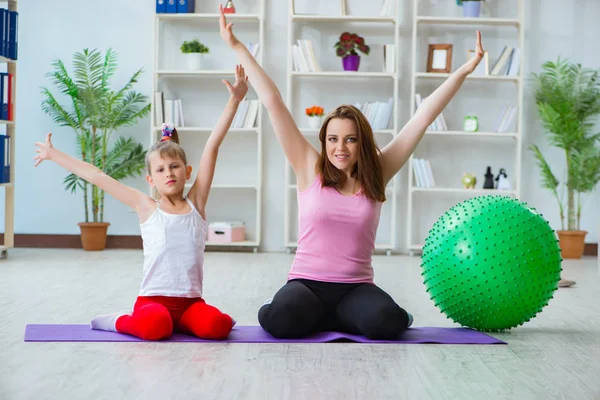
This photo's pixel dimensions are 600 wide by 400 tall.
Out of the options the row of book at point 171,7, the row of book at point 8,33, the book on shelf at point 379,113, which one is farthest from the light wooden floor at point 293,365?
the row of book at point 171,7

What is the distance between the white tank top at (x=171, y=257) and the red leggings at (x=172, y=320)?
0.04m

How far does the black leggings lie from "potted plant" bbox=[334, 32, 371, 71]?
13.0 ft

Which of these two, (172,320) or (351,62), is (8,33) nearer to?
(351,62)

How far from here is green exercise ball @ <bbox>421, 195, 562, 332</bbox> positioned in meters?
2.86

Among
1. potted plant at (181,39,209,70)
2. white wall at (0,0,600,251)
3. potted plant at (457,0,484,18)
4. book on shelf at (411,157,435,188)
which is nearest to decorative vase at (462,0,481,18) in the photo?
potted plant at (457,0,484,18)

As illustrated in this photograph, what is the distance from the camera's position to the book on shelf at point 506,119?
6.76 meters

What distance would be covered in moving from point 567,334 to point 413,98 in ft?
12.4

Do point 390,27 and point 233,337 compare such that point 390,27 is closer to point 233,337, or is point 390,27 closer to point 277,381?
point 233,337

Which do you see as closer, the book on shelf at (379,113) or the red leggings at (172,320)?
the red leggings at (172,320)

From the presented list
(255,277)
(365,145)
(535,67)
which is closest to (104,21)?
(255,277)

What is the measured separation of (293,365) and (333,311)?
22.6 inches

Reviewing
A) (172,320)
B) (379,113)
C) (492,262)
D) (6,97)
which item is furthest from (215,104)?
(492,262)

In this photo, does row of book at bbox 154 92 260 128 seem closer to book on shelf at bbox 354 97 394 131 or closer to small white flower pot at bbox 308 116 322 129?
small white flower pot at bbox 308 116 322 129

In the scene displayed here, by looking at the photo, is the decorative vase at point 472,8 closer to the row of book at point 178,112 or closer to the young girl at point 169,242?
the row of book at point 178,112
